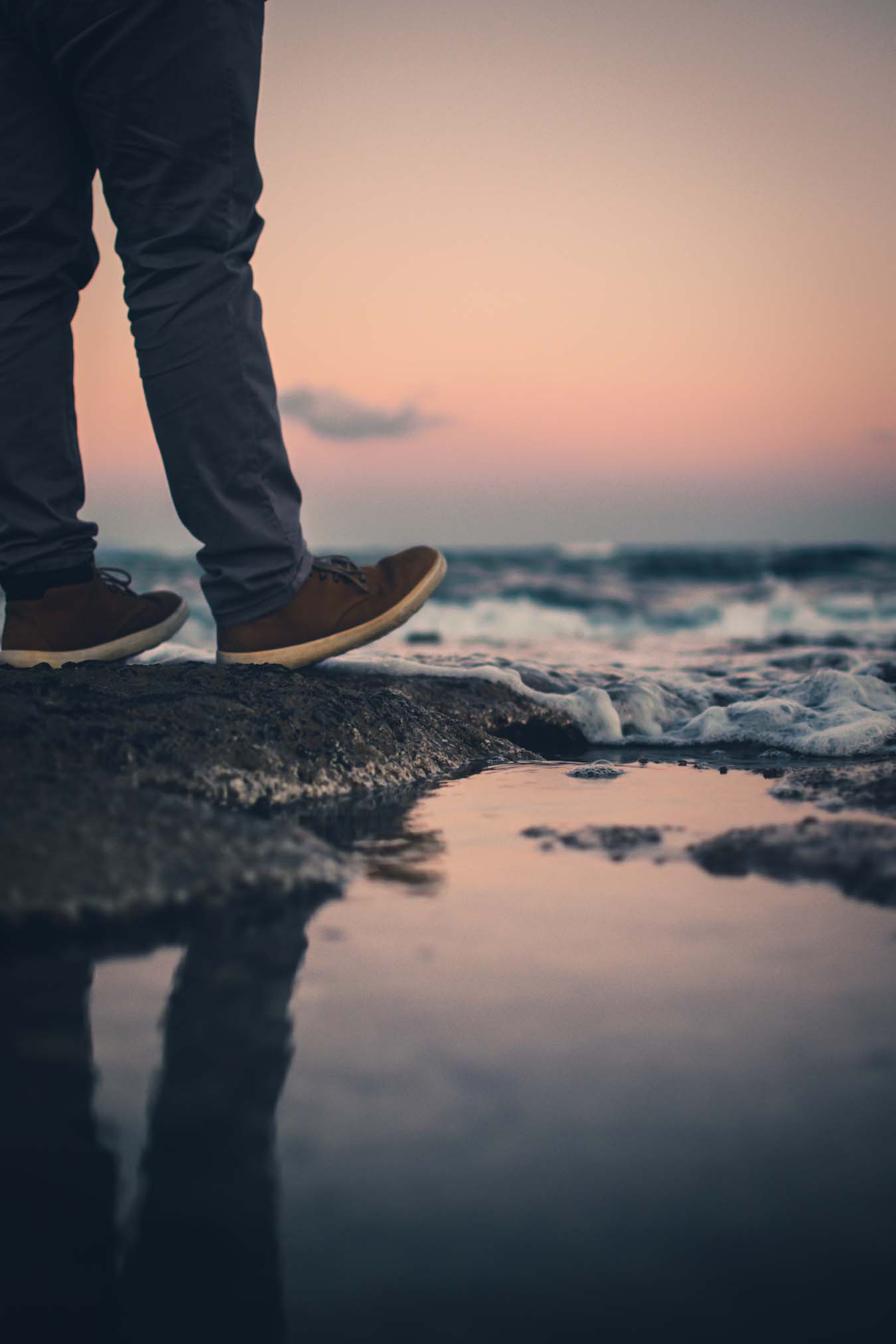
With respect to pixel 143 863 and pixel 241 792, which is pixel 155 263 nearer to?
pixel 241 792

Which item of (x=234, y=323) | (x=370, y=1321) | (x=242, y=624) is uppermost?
(x=234, y=323)

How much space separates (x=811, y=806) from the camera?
1.61m

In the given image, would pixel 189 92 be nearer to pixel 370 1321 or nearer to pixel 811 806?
pixel 811 806

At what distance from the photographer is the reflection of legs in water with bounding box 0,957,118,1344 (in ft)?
1.79

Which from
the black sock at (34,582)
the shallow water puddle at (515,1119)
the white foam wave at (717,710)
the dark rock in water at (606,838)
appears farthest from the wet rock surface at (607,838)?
the black sock at (34,582)

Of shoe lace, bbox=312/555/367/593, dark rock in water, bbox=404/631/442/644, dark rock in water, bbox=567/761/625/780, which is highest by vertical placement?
shoe lace, bbox=312/555/367/593

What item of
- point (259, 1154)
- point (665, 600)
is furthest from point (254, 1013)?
point (665, 600)

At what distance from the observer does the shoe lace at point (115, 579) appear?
2.40 m

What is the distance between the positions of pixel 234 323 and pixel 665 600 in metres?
12.5

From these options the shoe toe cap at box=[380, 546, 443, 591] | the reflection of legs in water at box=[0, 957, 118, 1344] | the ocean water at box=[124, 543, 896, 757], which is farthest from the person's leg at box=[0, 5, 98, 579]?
the reflection of legs in water at box=[0, 957, 118, 1344]

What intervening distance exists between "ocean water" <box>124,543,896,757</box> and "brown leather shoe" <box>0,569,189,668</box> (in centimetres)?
53

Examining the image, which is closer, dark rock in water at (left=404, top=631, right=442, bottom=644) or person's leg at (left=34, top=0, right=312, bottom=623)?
person's leg at (left=34, top=0, right=312, bottom=623)

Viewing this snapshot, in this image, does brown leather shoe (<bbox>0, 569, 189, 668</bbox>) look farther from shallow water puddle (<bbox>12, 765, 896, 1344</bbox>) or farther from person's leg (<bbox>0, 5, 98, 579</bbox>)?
shallow water puddle (<bbox>12, 765, 896, 1344</bbox>)

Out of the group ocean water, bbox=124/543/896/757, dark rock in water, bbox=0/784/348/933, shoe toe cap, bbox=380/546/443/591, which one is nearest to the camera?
dark rock in water, bbox=0/784/348/933
